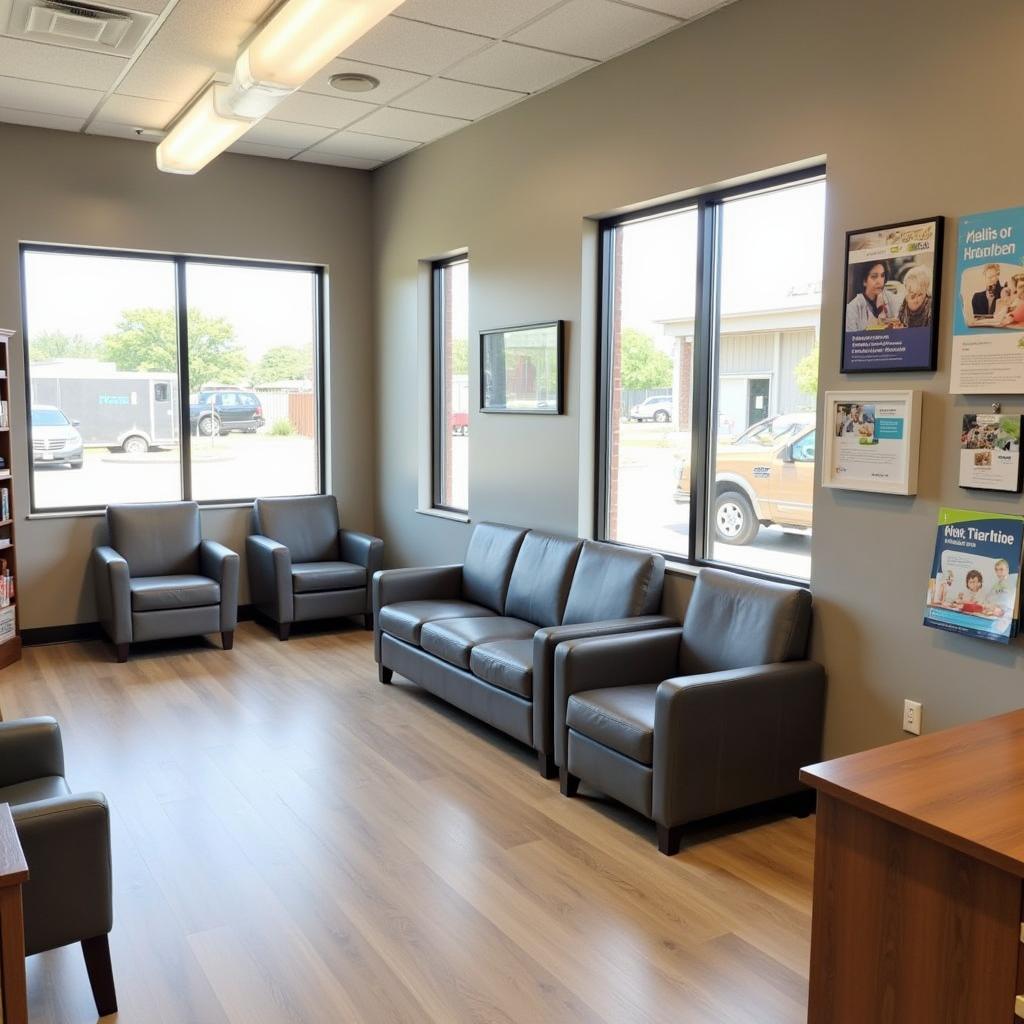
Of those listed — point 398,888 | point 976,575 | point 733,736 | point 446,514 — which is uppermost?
point 976,575

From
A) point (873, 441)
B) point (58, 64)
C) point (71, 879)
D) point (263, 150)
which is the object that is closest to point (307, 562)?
point (263, 150)

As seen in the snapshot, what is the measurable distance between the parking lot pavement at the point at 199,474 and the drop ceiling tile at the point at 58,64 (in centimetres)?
210

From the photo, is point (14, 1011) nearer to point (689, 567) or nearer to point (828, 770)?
point (828, 770)

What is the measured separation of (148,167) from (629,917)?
4.86m

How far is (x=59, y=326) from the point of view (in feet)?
18.0

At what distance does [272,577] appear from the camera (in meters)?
5.58

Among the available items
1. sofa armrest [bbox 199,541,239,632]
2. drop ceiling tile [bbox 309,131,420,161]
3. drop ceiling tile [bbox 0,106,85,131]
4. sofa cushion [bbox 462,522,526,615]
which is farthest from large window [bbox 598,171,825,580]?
drop ceiling tile [bbox 0,106,85,131]

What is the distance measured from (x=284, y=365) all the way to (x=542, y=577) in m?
2.77

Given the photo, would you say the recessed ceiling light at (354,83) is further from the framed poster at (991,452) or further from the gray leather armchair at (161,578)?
the framed poster at (991,452)

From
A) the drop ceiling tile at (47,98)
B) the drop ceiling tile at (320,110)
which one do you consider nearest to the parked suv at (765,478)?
the drop ceiling tile at (320,110)

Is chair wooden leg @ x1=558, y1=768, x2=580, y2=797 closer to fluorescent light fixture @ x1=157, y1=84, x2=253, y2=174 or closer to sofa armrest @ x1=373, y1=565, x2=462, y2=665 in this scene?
sofa armrest @ x1=373, y1=565, x2=462, y2=665

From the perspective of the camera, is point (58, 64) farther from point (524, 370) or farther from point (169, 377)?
point (524, 370)

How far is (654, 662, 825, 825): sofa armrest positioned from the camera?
2.94 metres

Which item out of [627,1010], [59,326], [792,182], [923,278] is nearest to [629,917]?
[627,1010]
